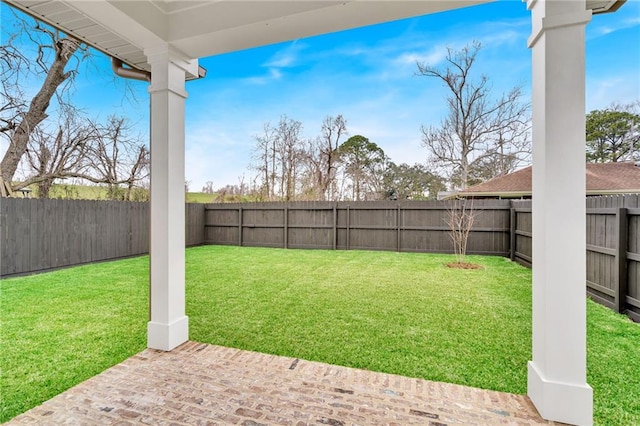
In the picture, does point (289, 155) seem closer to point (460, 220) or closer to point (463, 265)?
point (460, 220)

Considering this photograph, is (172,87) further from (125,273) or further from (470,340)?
(125,273)

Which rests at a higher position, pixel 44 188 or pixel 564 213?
pixel 44 188

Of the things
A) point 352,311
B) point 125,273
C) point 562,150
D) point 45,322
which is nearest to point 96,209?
point 125,273

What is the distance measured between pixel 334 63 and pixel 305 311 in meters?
11.3

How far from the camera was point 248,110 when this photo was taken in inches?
505

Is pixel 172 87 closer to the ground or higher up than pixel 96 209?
higher up

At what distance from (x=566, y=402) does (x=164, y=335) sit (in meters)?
2.91

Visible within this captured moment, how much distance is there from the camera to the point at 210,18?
2.37 metres

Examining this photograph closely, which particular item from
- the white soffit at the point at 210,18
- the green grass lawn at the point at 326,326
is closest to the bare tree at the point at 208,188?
the green grass lawn at the point at 326,326

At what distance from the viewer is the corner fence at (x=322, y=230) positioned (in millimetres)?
3805

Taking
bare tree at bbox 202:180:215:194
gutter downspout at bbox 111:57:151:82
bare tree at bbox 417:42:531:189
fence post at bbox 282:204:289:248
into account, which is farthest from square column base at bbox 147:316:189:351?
bare tree at bbox 417:42:531:189

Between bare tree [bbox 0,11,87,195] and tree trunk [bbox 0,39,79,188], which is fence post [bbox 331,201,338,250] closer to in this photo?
bare tree [bbox 0,11,87,195]

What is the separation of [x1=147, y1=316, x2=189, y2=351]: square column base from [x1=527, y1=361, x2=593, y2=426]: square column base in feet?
9.00

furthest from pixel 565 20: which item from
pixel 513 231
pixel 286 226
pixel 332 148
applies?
pixel 332 148
